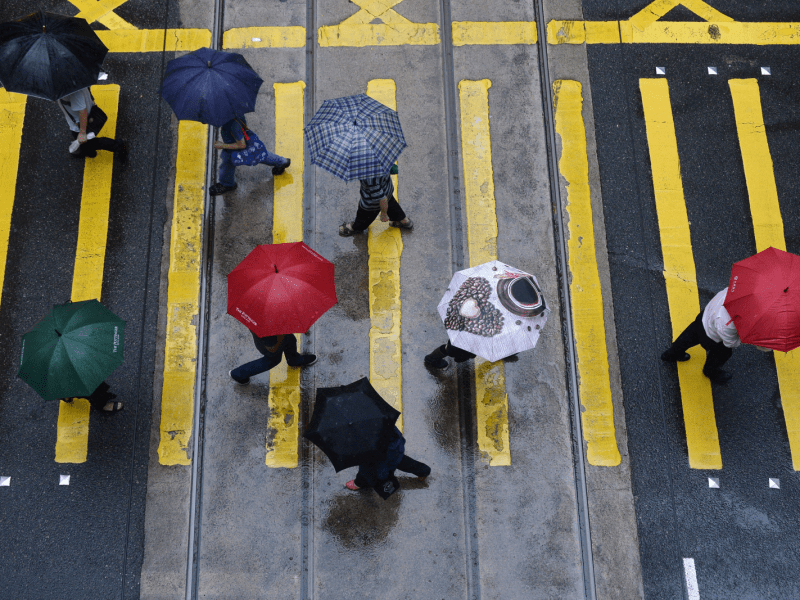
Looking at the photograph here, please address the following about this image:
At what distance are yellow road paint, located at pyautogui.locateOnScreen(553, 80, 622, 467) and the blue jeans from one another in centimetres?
316

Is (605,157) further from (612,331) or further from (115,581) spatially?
(115,581)

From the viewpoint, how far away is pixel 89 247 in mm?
6703

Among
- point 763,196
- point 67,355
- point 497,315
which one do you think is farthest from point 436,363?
point 763,196

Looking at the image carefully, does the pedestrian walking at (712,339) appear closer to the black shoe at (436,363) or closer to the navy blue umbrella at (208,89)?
the black shoe at (436,363)

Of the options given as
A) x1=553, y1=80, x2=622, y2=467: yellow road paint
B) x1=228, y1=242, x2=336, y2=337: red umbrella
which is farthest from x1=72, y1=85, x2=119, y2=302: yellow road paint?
x1=553, y1=80, x2=622, y2=467: yellow road paint

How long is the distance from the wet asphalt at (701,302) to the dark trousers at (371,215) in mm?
2389

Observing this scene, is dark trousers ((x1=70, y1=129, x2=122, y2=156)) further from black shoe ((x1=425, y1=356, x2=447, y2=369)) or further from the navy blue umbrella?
black shoe ((x1=425, y1=356, x2=447, y2=369))

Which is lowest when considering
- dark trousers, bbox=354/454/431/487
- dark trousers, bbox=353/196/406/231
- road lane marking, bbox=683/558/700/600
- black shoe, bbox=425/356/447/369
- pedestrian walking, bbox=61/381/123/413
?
road lane marking, bbox=683/558/700/600

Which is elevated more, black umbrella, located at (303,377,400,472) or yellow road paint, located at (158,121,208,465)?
yellow road paint, located at (158,121,208,465)

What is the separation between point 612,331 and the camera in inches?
257

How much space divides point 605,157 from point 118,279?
559 cm

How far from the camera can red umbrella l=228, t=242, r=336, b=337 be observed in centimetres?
495

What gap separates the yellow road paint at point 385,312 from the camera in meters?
6.34

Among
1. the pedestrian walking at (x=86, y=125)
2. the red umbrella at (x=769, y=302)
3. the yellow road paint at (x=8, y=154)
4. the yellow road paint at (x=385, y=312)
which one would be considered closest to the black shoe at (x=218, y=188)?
the pedestrian walking at (x=86, y=125)
